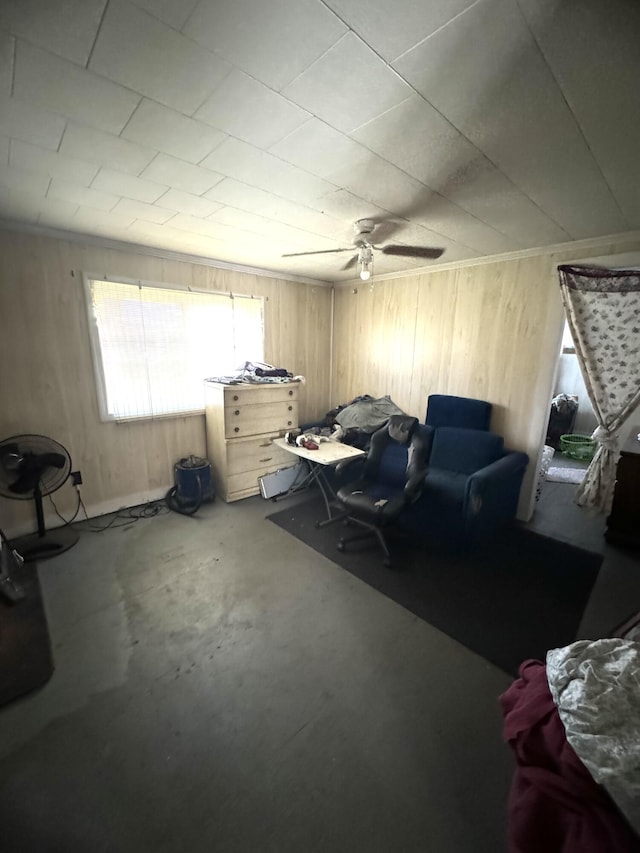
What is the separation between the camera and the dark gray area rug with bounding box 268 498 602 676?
192 centimetres

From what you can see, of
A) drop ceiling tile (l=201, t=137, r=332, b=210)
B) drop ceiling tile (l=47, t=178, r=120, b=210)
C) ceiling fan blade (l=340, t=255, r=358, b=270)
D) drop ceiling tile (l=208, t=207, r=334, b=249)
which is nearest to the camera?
drop ceiling tile (l=201, t=137, r=332, b=210)

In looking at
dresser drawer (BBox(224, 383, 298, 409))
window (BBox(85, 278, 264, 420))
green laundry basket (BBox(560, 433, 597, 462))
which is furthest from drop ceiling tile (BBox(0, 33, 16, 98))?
green laundry basket (BBox(560, 433, 597, 462))

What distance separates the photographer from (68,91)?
1168mm

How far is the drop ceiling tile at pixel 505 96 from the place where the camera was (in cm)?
90

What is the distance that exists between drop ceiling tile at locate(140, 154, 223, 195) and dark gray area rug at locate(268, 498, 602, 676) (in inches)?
99.9

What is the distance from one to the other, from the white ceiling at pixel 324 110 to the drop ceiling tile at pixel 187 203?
0.02 meters

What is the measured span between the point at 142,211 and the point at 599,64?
2352 mm

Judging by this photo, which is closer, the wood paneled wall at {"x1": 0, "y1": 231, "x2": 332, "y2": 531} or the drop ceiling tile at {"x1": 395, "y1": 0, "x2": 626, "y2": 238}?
the drop ceiling tile at {"x1": 395, "y1": 0, "x2": 626, "y2": 238}

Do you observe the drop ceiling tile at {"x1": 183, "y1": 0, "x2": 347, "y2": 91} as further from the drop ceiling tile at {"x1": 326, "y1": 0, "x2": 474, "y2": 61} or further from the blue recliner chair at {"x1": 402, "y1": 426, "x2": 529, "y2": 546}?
the blue recliner chair at {"x1": 402, "y1": 426, "x2": 529, "y2": 546}

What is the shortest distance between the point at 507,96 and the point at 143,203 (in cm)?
198

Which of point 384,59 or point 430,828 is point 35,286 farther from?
point 430,828

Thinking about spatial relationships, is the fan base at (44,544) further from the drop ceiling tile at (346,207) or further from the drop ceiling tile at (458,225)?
the drop ceiling tile at (458,225)

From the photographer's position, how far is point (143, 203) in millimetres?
2092

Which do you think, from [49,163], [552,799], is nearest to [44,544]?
[49,163]
